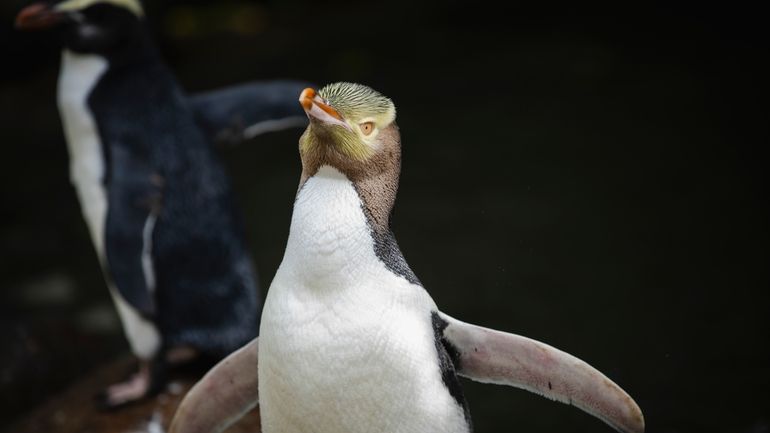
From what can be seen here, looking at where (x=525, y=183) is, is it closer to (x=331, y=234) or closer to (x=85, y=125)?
(x=85, y=125)

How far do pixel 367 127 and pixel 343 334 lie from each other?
0.35 meters

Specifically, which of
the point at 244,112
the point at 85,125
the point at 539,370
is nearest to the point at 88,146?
the point at 85,125

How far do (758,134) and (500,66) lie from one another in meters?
1.85

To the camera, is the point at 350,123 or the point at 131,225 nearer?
the point at 350,123

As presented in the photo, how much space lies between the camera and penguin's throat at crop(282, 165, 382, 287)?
1676 millimetres

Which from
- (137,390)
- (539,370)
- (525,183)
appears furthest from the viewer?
(525,183)

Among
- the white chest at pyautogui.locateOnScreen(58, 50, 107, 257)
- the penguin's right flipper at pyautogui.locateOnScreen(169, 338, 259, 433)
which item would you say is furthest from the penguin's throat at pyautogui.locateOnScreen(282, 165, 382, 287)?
the white chest at pyautogui.locateOnScreen(58, 50, 107, 257)

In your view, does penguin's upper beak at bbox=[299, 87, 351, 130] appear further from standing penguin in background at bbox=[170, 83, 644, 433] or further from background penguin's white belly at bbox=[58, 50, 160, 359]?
background penguin's white belly at bbox=[58, 50, 160, 359]

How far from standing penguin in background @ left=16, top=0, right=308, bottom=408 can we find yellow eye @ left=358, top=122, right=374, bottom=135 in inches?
51.0

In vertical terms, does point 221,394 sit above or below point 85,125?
below

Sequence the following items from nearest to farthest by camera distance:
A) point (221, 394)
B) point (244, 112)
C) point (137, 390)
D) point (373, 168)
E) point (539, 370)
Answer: point (373, 168), point (539, 370), point (221, 394), point (137, 390), point (244, 112)

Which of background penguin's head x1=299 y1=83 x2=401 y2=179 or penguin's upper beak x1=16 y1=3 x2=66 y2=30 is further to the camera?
penguin's upper beak x1=16 y1=3 x2=66 y2=30

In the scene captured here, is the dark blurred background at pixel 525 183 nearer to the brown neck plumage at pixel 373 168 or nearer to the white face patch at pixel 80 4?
the white face patch at pixel 80 4

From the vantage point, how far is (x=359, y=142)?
166 cm
